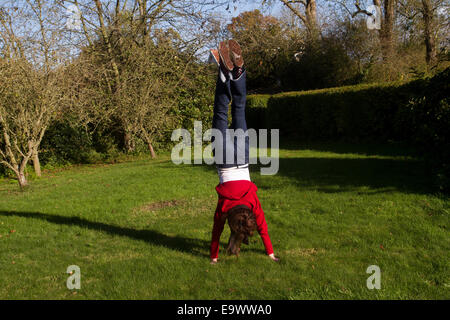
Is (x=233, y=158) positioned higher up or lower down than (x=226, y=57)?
lower down

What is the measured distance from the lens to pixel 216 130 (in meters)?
4.55

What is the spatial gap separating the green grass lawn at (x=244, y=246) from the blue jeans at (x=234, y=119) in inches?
50.7

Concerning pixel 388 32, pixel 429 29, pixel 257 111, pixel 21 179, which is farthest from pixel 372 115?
pixel 21 179

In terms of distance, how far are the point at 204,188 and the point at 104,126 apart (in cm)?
874

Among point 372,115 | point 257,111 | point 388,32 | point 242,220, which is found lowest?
point 242,220

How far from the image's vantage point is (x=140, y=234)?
5.82m

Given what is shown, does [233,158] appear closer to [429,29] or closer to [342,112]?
[342,112]

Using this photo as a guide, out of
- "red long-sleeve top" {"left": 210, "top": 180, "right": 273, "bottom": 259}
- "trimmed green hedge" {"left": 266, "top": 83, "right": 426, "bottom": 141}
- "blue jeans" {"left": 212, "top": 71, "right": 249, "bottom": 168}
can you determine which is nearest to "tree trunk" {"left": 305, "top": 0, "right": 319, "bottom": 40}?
"trimmed green hedge" {"left": 266, "top": 83, "right": 426, "bottom": 141}

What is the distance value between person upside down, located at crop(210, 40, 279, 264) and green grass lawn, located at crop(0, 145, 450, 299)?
49 centimetres

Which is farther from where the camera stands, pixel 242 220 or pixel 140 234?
pixel 140 234

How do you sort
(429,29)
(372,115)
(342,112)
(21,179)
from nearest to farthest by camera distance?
1. (21,179)
2. (372,115)
3. (342,112)
4. (429,29)

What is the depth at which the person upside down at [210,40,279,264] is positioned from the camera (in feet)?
13.9

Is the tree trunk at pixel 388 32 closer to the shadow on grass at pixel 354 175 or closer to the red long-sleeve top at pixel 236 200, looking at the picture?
the shadow on grass at pixel 354 175

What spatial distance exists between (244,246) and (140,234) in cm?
175
